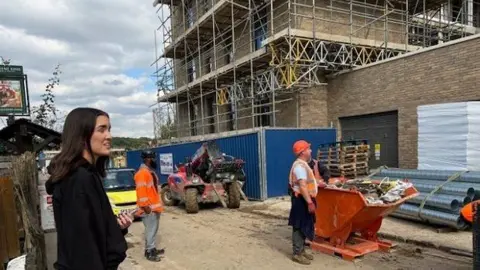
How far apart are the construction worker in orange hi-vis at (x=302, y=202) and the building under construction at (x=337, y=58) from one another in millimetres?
8003

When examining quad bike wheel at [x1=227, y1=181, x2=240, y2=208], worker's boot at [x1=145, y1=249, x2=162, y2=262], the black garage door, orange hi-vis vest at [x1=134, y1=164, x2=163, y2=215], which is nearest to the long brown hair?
orange hi-vis vest at [x1=134, y1=164, x2=163, y2=215]

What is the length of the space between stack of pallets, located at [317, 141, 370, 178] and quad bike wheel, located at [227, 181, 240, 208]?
317 cm

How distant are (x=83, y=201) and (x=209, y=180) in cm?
1091

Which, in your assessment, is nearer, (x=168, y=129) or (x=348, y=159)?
(x=348, y=159)

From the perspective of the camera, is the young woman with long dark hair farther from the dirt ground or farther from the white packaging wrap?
the white packaging wrap

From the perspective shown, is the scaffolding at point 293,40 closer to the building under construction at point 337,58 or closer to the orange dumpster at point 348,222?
the building under construction at point 337,58

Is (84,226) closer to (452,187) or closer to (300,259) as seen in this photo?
(300,259)

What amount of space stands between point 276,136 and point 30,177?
9995mm

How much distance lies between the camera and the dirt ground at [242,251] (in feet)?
21.1

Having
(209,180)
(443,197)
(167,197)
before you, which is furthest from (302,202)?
(167,197)

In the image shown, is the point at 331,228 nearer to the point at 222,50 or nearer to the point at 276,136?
the point at 276,136

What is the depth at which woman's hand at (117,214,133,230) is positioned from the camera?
2.62 meters

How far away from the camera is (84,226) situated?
2070mm

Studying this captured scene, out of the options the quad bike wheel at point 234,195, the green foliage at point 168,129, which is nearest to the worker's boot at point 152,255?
the quad bike wheel at point 234,195
